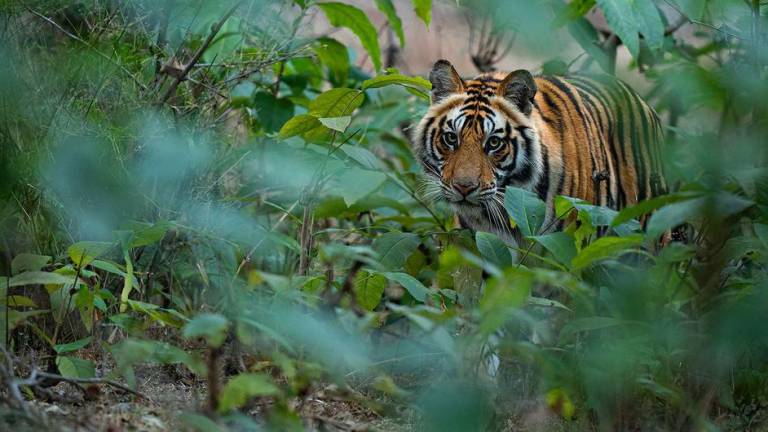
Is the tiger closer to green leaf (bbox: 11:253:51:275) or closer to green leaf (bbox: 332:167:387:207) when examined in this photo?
green leaf (bbox: 332:167:387:207)

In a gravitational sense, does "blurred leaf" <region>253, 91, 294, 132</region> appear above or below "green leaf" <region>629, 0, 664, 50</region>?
below

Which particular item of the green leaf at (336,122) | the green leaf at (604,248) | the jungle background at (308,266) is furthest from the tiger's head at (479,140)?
the green leaf at (604,248)

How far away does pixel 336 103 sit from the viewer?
129 inches

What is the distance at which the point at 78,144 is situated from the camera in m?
2.63

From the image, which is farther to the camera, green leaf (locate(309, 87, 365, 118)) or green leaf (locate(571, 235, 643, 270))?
green leaf (locate(309, 87, 365, 118))

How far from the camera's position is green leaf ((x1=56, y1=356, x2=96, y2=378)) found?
2.48 m

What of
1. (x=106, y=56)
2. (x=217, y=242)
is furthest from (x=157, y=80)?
(x=217, y=242)

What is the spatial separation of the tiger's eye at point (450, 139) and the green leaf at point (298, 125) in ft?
3.27

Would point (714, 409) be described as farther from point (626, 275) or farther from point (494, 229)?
point (494, 229)

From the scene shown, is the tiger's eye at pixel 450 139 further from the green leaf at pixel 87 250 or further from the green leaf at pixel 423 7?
the green leaf at pixel 87 250

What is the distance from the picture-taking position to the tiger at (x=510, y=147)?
399 cm

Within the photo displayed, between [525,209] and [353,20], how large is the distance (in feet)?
4.92

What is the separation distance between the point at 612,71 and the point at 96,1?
9.53ft

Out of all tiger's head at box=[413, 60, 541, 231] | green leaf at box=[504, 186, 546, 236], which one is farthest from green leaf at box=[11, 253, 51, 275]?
tiger's head at box=[413, 60, 541, 231]
